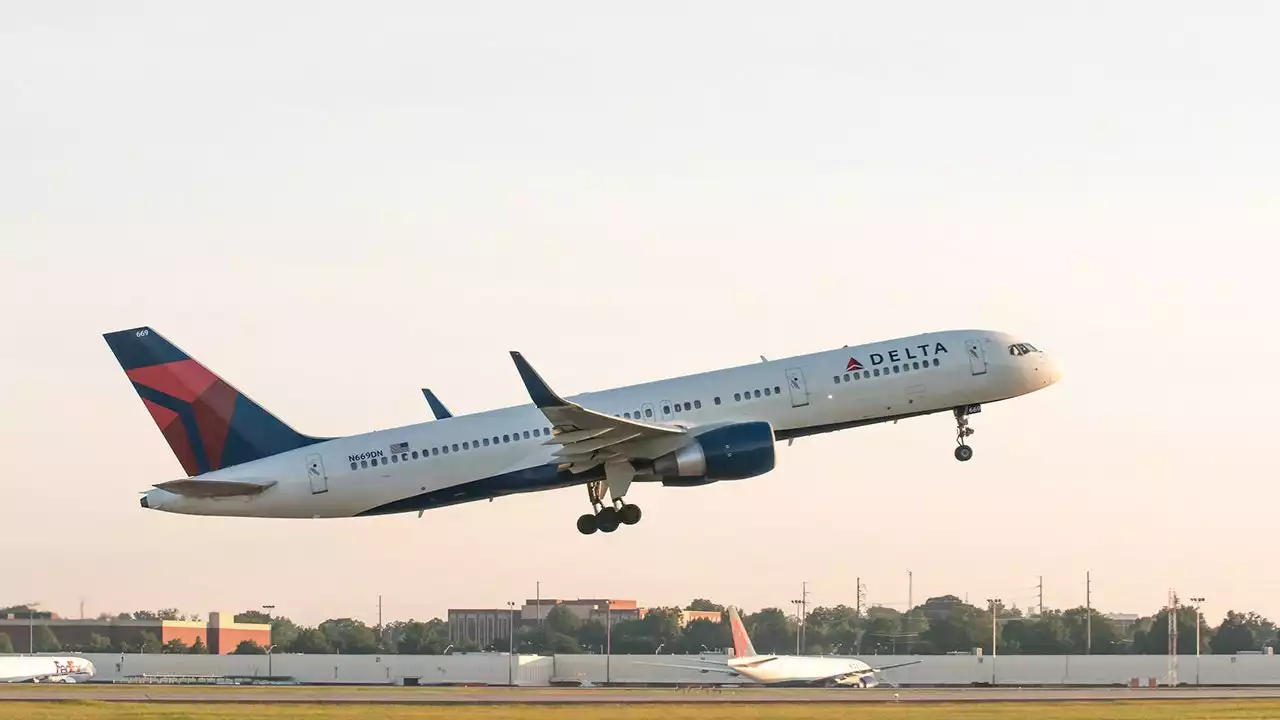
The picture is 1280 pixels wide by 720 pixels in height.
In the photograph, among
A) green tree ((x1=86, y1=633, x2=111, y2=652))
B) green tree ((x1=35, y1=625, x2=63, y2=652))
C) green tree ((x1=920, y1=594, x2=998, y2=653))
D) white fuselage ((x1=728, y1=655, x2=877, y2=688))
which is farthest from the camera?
green tree ((x1=35, y1=625, x2=63, y2=652))

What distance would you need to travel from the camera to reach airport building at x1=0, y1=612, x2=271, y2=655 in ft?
560

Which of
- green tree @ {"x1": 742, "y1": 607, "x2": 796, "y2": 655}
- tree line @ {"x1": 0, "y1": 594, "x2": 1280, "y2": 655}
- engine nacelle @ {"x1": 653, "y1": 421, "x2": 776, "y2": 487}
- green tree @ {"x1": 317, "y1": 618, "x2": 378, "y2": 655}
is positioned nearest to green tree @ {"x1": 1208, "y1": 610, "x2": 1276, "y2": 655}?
tree line @ {"x1": 0, "y1": 594, "x2": 1280, "y2": 655}

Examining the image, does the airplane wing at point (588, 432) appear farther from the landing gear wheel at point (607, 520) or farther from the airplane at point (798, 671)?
the airplane at point (798, 671)

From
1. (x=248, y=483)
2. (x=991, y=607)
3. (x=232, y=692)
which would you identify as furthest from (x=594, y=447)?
(x=991, y=607)

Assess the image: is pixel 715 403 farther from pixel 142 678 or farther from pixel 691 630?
pixel 691 630

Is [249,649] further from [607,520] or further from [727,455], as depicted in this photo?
[727,455]

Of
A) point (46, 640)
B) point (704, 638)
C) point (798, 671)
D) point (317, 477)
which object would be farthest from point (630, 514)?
point (46, 640)

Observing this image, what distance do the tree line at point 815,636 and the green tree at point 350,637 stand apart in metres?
0.15

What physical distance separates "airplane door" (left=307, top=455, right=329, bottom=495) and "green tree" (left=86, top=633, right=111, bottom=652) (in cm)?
11348

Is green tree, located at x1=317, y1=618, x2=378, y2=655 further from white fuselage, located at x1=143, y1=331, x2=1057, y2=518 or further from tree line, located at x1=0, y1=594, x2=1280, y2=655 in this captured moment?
white fuselage, located at x1=143, y1=331, x2=1057, y2=518

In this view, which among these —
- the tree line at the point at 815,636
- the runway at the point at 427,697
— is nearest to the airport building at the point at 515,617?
the tree line at the point at 815,636

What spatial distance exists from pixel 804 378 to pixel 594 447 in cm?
884

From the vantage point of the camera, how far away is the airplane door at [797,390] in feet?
217

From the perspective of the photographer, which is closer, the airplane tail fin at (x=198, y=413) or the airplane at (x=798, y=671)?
the airplane tail fin at (x=198, y=413)
